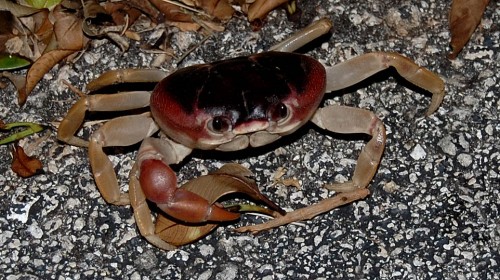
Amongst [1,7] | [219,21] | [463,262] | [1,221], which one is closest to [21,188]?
[1,221]

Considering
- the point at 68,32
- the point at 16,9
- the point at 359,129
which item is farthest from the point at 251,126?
the point at 16,9

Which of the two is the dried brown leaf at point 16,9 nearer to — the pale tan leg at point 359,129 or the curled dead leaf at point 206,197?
the curled dead leaf at point 206,197

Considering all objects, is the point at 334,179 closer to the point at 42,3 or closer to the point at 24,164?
the point at 24,164

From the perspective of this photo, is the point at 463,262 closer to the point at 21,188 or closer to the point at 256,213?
the point at 256,213

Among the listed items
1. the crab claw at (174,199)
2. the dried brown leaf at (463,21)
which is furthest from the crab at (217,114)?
the dried brown leaf at (463,21)

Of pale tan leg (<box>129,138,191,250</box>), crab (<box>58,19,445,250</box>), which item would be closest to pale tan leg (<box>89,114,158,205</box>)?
crab (<box>58,19,445,250</box>)

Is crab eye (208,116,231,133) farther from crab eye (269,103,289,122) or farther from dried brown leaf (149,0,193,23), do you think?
dried brown leaf (149,0,193,23)
